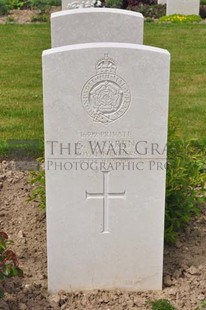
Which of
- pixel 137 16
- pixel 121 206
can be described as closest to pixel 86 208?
pixel 121 206

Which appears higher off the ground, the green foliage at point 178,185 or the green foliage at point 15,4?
the green foliage at point 178,185

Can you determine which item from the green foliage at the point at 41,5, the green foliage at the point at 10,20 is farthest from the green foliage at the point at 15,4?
the green foliage at the point at 10,20

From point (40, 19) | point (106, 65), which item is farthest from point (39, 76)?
point (106, 65)

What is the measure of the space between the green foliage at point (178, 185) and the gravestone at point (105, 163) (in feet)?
1.72

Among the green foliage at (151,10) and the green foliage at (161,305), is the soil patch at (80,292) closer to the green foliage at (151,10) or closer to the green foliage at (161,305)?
the green foliage at (161,305)

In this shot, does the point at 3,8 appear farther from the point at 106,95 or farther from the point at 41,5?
the point at 106,95

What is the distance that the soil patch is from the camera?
157 inches

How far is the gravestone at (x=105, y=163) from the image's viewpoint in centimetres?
367

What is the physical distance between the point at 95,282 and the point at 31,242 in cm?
73

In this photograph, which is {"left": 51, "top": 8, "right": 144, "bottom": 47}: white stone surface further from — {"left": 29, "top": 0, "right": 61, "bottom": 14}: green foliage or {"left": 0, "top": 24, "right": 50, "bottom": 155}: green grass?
{"left": 29, "top": 0, "right": 61, "bottom": 14}: green foliage

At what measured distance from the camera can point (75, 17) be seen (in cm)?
498

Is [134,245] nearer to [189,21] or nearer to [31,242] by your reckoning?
[31,242]

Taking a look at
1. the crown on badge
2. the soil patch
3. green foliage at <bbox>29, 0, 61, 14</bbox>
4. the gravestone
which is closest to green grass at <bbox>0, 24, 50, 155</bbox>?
the soil patch

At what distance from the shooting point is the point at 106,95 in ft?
12.3
